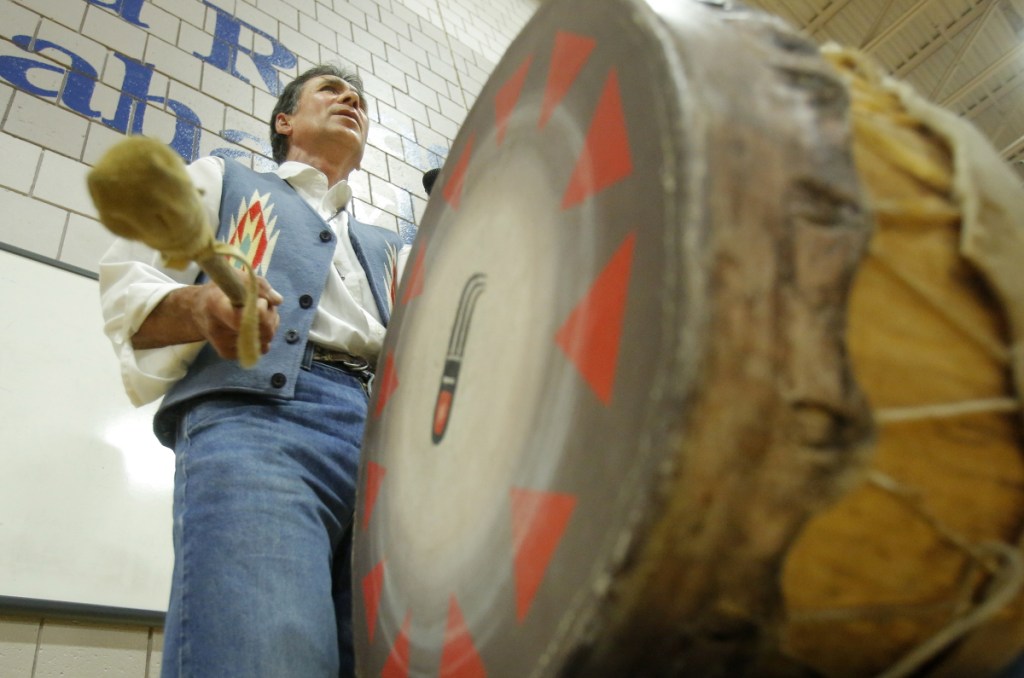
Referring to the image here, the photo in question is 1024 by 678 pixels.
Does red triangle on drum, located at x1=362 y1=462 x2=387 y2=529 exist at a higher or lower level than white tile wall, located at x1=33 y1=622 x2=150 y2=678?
higher

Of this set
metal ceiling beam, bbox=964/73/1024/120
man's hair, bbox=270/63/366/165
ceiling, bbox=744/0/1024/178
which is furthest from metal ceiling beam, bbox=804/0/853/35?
man's hair, bbox=270/63/366/165

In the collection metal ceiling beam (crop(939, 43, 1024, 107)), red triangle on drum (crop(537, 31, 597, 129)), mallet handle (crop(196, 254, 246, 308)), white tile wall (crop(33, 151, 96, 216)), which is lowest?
mallet handle (crop(196, 254, 246, 308))

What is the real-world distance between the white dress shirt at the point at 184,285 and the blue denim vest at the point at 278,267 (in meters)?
0.02

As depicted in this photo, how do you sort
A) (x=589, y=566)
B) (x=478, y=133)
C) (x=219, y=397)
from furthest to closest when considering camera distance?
(x=219, y=397) < (x=478, y=133) < (x=589, y=566)

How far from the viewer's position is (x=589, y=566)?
34 cm

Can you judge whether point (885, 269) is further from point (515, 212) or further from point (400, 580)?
point (400, 580)

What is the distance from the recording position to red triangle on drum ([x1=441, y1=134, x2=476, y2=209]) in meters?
0.71

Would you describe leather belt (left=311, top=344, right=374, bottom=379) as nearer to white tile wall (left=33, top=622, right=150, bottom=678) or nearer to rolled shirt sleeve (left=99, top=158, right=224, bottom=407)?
rolled shirt sleeve (left=99, top=158, right=224, bottom=407)

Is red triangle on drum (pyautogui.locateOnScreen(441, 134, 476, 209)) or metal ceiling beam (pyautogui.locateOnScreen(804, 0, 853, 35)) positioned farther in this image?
metal ceiling beam (pyautogui.locateOnScreen(804, 0, 853, 35))

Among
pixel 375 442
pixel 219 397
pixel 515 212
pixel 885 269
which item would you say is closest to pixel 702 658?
pixel 885 269

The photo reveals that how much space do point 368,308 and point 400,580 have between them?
1.82 ft

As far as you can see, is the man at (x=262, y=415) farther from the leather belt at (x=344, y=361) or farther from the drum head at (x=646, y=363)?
the drum head at (x=646, y=363)

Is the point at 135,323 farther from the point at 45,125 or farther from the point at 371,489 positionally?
the point at 45,125

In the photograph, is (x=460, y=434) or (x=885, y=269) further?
(x=460, y=434)
